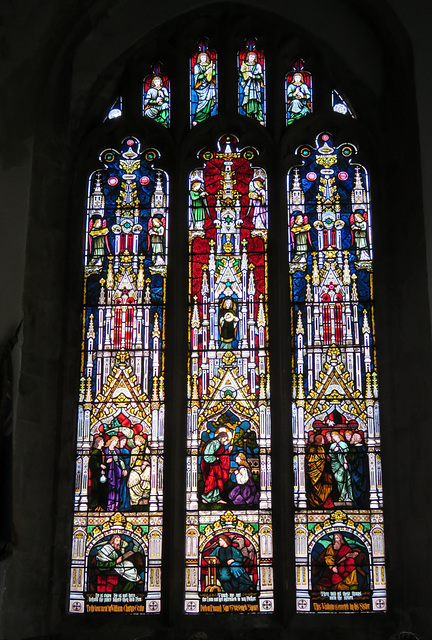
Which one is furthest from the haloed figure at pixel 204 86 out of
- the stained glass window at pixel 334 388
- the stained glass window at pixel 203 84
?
the stained glass window at pixel 334 388

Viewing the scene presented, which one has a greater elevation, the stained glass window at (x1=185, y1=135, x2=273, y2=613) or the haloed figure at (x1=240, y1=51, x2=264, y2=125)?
the haloed figure at (x1=240, y1=51, x2=264, y2=125)

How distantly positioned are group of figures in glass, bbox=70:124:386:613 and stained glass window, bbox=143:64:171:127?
380mm

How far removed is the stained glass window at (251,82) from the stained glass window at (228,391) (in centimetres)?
37

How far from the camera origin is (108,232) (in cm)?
930

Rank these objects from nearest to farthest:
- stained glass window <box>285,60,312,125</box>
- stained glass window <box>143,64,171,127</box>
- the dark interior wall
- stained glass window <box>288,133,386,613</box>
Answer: the dark interior wall, stained glass window <box>288,133,386,613</box>, stained glass window <box>285,60,312,125</box>, stained glass window <box>143,64,171,127</box>

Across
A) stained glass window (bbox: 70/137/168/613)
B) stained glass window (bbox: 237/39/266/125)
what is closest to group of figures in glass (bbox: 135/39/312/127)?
stained glass window (bbox: 237/39/266/125)

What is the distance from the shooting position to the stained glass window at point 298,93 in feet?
31.6

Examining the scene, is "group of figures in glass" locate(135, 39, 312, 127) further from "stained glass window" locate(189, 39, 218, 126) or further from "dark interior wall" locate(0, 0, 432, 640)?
"dark interior wall" locate(0, 0, 432, 640)

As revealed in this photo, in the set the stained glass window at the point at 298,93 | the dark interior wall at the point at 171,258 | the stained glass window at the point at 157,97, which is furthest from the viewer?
the stained glass window at the point at 157,97

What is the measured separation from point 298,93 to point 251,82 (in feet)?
1.60

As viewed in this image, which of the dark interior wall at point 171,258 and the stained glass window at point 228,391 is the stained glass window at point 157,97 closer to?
the dark interior wall at point 171,258

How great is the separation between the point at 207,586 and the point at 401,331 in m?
2.77

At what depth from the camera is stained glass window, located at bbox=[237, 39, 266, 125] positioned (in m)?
9.67

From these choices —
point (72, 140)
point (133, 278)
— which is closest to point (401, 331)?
point (133, 278)
